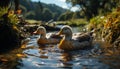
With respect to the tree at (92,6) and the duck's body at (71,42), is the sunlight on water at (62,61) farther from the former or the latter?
the tree at (92,6)

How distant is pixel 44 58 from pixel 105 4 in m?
48.1

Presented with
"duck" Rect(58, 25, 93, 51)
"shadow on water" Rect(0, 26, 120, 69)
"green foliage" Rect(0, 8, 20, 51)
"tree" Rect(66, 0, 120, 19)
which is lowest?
"shadow on water" Rect(0, 26, 120, 69)

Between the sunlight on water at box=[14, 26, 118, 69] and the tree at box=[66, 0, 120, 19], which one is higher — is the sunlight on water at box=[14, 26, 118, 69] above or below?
below

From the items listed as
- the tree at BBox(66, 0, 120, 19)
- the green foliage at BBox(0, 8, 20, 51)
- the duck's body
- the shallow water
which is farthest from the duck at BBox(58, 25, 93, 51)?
the tree at BBox(66, 0, 120, 19)

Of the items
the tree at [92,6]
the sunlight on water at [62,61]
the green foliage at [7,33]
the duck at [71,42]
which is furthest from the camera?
the tree at [92,6]

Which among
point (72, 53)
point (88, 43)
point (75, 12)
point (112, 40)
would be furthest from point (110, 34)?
point (75, 12)

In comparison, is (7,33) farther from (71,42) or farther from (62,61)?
(62,61)

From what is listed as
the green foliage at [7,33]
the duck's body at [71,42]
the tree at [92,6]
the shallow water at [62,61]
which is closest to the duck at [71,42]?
the duck's body at [71,42]

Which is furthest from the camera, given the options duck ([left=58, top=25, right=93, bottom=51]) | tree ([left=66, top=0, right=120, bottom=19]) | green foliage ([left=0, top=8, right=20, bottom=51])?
tree ([left=66, top=0, right=120, bottom=19])

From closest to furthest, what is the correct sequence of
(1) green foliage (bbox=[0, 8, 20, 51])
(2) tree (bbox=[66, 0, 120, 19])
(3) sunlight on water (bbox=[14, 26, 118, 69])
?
(3) sunlight on water (bbox=[14, 26, 118, 69]) < (1) green foliage (bbox=[0, 8, 20, 51]) < (2) tree (bbox=[66, 0, 120, 19])

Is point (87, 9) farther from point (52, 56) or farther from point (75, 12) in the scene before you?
point (52, 56)

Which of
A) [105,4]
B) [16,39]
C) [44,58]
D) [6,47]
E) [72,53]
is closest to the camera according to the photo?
[44,58]

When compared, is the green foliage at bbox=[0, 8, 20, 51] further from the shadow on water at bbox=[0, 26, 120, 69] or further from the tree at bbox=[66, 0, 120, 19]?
the tree at bbox=[66, 0, 120, 19]

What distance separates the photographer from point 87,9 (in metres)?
58.9
